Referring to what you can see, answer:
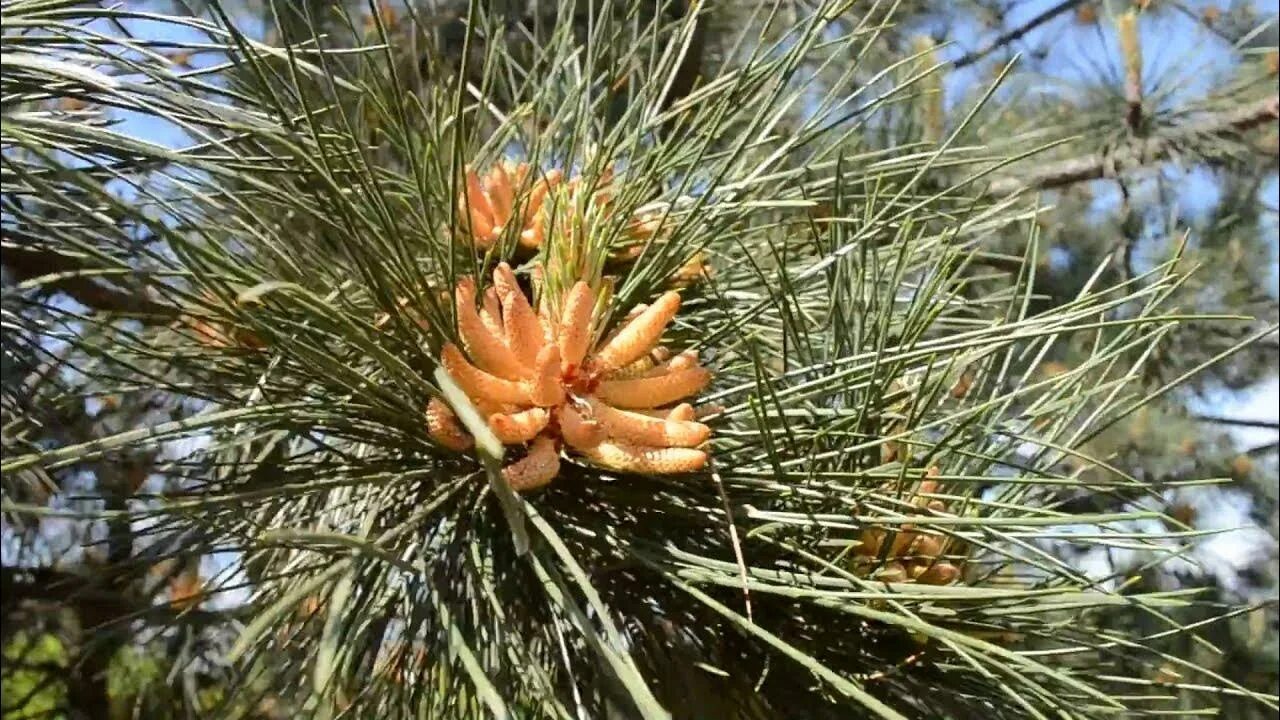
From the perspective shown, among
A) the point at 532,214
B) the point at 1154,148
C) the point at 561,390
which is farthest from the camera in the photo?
the point at 1154,148

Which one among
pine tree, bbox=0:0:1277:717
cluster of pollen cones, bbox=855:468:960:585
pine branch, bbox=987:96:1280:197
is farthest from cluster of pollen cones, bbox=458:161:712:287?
pine branch, bbox=987:96:1280:197

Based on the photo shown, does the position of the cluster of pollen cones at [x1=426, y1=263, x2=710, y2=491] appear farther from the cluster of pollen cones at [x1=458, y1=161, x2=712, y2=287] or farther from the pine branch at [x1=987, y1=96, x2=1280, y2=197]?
the pine branch at [x1=987, y1=96, x2=1280, y2=197]

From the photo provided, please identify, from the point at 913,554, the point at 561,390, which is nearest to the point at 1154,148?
the point at 913,554

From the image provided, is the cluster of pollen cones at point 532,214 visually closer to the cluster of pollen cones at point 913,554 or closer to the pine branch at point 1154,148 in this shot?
the cluster of pollen cones at point 913,554

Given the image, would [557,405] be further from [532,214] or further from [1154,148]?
[1154,148]

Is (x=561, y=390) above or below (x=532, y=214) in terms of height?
below

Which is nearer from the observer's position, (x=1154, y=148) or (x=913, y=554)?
(x=913, y=554)

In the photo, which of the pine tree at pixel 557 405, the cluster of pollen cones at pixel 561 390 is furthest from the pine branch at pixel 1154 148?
the cluster of pollen cones at pixel 561 390
